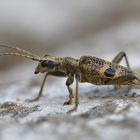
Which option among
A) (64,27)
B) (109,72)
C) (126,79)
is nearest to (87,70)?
(109,72)

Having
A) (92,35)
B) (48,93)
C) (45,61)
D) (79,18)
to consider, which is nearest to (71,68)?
(45,61)

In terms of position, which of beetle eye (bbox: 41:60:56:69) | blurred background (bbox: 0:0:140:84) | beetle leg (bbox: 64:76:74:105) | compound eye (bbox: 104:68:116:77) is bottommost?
beetle leg (bbox: 64:76:74:105)

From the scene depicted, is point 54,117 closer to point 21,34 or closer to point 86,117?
point 86,117

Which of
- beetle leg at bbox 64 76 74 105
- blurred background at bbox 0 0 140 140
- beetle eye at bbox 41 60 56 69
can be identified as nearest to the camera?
blurred background at bbox 0 0 140 140

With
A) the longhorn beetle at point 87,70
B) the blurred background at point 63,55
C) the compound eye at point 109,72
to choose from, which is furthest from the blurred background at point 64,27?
the compound eye at point 109,72

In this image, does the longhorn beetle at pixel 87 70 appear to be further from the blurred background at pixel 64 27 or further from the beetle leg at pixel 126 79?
the blurred background at pixel 64 27

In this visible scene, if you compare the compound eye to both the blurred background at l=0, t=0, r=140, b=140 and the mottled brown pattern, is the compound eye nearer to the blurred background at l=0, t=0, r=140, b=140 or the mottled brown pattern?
the mottled brown pattern

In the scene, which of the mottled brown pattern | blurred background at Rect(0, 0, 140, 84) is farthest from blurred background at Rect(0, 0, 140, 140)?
the mottled brown pattern

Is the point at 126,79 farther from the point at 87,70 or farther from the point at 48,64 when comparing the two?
the point at 48,64
